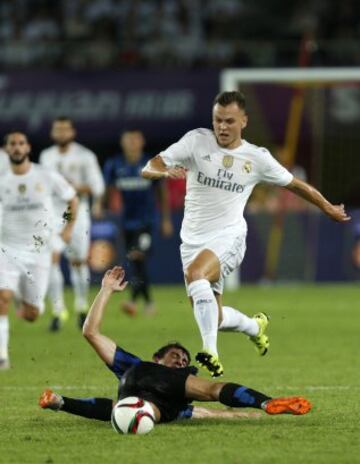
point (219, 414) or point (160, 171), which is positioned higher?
point (160, 171)

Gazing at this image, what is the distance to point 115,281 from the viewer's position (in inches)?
362

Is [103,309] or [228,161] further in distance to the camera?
[228,161]

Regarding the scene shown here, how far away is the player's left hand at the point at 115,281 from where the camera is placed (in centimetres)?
919

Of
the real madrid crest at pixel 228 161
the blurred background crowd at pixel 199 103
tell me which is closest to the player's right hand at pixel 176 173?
the real madrid crest at pixel 228 161

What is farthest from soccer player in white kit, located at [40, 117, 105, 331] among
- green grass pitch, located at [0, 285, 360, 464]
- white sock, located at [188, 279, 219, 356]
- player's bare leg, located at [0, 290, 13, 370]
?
white sock, located at [188, 279, 219, 356]

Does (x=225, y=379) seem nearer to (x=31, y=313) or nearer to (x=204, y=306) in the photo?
(x=204, y=306)

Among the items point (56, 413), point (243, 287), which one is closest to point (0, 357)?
point (56, 413)

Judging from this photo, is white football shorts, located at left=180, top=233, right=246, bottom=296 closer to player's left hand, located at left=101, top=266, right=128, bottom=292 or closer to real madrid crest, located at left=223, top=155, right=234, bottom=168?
real madrid crest, located at left=223, top=155, right=234, bottom=168

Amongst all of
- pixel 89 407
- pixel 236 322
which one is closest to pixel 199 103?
pixel 236 322

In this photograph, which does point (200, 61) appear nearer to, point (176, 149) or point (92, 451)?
point (176, 149)

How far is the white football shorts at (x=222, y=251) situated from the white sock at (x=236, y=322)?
15.6 inches

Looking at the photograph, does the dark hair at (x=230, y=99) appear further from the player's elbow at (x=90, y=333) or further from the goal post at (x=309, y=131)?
the goal post at (x=309, y=131)

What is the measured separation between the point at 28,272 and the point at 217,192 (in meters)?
3.55

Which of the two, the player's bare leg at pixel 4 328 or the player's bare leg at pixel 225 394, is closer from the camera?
the player's bare leg at pixel 225 394
